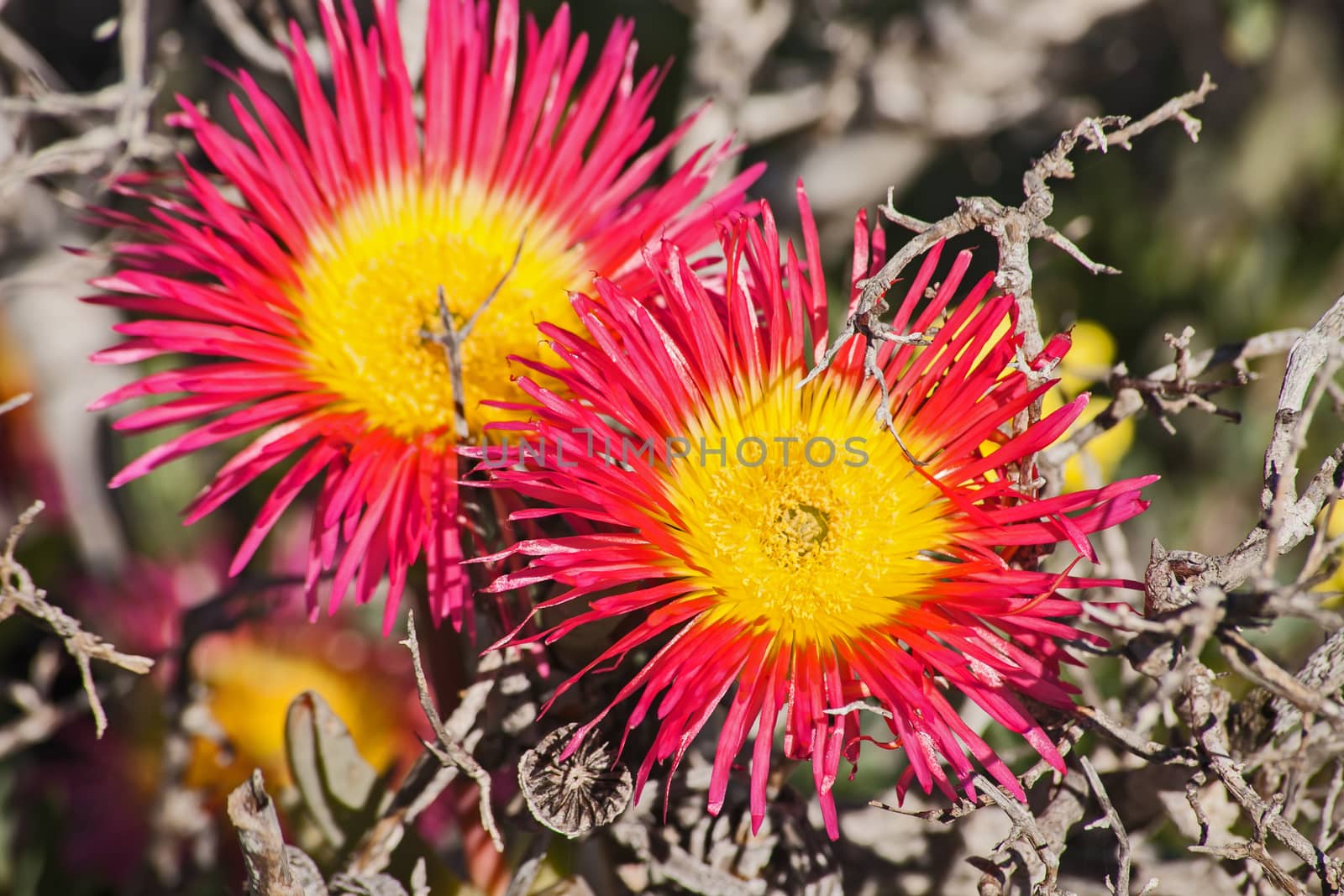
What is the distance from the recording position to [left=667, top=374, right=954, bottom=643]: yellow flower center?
70 centimetres

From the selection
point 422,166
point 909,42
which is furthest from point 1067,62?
point 422,166

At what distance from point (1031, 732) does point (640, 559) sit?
239 mm

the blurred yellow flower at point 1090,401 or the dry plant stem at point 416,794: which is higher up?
the blurred yellow flower at point 1090,401

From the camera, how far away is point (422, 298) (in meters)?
0.89

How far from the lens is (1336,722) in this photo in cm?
58

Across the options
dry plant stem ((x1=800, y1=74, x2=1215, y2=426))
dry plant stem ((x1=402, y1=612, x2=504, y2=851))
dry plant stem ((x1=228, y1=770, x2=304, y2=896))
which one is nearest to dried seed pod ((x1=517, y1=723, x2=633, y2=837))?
dry plant stem ((x1=402, y1=612, x2=504, y2=851))

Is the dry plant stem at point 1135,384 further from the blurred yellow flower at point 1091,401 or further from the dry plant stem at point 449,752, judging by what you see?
the dry plant stem at point 449,752

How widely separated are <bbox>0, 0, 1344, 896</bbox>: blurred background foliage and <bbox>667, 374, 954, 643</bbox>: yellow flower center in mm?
388

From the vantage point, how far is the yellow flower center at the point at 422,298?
82cm

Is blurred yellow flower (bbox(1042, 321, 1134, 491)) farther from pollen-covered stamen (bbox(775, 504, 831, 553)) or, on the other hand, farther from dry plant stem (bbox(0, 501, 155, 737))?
dry plant stem (bbox(0, 501, 155, 737))

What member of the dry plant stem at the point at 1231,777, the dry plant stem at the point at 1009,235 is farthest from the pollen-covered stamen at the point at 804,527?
the dry plant stem at the point at 1231,777

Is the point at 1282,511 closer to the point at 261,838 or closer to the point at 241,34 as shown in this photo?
the point at 261,838

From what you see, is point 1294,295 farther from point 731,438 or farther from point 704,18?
point 731,438

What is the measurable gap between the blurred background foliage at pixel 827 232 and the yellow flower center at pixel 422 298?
0.26 metres
